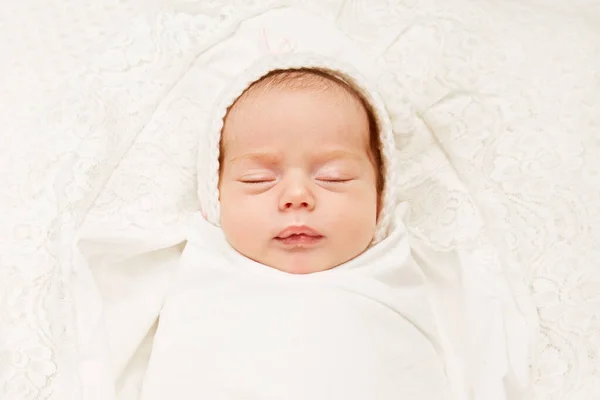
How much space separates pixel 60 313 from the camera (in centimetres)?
152

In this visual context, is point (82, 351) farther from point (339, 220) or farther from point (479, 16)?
point (479, 16)

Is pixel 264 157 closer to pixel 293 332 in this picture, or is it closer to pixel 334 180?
pixel 334 180

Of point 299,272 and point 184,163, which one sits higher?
point 184,163

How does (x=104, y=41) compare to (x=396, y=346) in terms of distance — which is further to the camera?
(x=104, y=41)

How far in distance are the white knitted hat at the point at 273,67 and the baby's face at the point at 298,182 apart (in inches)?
2.1

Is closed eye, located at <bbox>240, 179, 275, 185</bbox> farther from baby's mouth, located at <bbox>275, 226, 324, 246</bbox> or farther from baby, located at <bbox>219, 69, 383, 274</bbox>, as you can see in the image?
baby's mouth, located at <bbox>275, 226, 324, 246</bbox>

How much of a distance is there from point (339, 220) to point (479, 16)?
0.79m

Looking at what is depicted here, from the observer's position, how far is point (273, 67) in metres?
1.64

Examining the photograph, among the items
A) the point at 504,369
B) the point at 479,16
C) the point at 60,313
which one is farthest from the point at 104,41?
the point at 504,369

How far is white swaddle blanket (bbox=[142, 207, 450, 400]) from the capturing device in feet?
4.33

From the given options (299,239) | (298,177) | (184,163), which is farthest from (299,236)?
(184,163)

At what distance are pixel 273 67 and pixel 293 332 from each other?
574 mm

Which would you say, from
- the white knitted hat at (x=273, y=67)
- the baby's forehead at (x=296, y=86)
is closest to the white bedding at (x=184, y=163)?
the white knitted hat at (x=273, y=67)

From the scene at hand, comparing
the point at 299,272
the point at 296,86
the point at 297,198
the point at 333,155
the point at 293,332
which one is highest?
the point at 296,86
